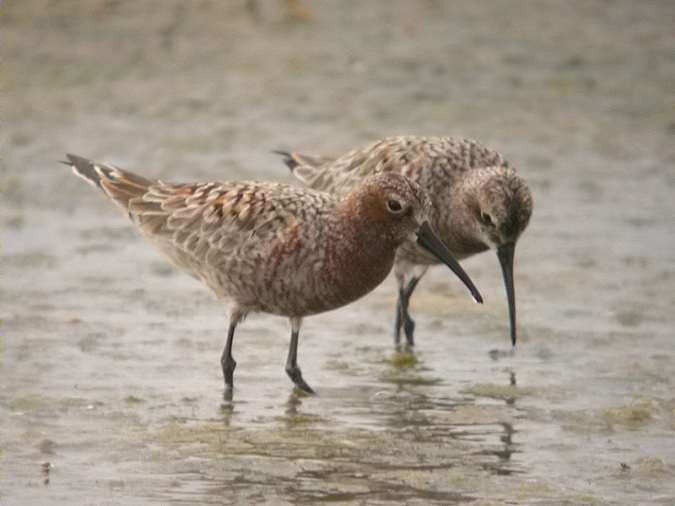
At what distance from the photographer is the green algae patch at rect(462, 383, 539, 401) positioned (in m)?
10.4

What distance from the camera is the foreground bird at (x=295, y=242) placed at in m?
9.75

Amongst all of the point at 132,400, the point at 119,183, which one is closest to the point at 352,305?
the point at 119,183

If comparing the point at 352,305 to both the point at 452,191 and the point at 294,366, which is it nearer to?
the point at 452,191

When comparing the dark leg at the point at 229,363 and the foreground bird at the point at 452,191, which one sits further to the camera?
the foreground bird at the point at 452,191

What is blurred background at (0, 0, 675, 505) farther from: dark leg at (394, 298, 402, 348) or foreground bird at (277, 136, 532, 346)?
foreground bird at (277, 136, 532, 346)

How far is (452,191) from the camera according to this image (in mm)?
11234

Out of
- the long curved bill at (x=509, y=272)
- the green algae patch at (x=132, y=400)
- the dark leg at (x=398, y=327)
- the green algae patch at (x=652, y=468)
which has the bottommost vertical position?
the green algae patch at (x=652, y=468)

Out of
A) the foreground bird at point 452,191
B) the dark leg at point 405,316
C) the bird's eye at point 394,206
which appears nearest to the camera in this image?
the bird's eye at point 394,206

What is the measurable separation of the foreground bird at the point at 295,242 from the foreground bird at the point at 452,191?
2.88ft

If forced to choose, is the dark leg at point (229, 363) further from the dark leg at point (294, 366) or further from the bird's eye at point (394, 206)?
the bird's eye at point (394, 206)

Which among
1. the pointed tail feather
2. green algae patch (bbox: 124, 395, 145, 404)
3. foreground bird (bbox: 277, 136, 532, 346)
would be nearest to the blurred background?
green algae patch (bbox: 124, 395, 145, 404)

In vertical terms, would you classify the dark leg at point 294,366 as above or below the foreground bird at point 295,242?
below

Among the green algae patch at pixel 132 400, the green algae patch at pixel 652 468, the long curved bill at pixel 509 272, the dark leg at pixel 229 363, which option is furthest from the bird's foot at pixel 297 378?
the green algae patch at pixel 652 468

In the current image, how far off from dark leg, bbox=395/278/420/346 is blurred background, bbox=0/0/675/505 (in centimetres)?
14
